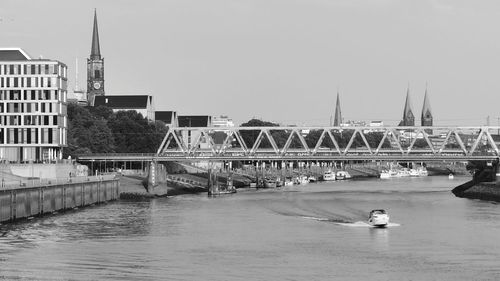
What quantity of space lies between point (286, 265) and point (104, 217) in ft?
146

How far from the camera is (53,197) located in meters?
122

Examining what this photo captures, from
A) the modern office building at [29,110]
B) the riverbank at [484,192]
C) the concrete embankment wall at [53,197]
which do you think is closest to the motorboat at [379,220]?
the concrete embankment wall at [53,197]

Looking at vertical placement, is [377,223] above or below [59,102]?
below

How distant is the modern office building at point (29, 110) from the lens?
170375 mm

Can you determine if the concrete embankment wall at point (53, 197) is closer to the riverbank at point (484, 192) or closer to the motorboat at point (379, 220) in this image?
the motorboat at point (379, 220)

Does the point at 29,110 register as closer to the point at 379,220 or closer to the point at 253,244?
the point at 379,220

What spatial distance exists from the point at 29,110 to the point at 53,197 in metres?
51.0

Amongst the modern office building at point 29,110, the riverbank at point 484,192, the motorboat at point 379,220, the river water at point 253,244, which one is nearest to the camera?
the river water at point 253,244

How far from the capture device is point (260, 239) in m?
90.2

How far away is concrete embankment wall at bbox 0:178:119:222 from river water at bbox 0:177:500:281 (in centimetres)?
190

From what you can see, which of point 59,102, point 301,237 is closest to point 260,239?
point 301,237

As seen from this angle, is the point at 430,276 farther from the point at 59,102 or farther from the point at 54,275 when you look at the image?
the point at 59,102

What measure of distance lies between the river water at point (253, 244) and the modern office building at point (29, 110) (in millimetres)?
43004

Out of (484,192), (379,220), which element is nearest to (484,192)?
(484,192)
